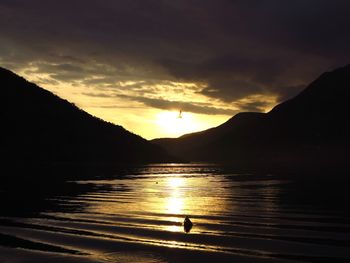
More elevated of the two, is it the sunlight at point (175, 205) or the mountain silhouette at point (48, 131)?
the mountain silhouette at point (48, 131)

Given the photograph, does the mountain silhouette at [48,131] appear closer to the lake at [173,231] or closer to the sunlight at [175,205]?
the sunlight at [175,205]

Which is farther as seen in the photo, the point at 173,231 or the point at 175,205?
the point at 175,205

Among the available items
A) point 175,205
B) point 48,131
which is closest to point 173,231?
point 175,205

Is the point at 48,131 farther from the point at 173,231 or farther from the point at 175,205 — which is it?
the point at 173,231

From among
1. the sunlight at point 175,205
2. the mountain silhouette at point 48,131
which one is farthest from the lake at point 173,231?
the mountain silhouette at point 48,131

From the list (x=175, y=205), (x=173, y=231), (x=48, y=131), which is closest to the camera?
(x=173, y=231)

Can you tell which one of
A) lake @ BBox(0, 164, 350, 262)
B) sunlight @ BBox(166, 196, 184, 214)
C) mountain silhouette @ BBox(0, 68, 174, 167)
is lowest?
lake @ BBox(0, 164, 350, 262)

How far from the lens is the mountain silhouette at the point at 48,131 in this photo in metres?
134

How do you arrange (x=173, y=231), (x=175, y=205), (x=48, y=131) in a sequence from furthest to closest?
(x=48, y=131)
(x=175, y=205)
(x=173, y=231)

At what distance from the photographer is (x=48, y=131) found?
148m

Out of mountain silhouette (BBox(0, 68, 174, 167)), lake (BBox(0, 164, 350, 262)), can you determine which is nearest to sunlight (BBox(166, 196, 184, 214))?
lake (BBox(0, 164, 350, 262))

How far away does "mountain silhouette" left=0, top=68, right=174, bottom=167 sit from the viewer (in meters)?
134

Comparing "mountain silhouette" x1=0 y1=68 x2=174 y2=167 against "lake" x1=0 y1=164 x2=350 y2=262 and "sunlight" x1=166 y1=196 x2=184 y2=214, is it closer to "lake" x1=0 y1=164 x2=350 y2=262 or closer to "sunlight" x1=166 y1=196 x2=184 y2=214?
"sunlight" x1=166 y1=196 x2=184 y2=214

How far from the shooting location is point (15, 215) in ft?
73.6
